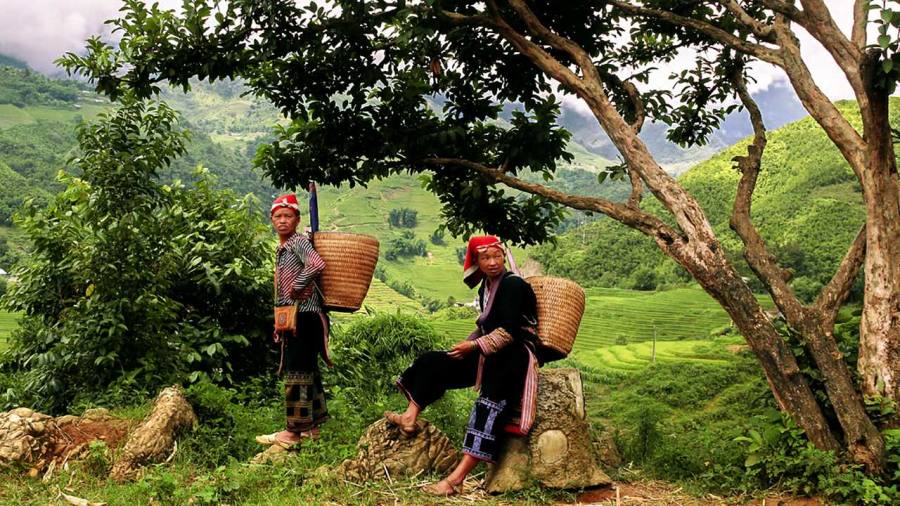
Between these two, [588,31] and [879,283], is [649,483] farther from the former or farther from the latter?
[588,31]

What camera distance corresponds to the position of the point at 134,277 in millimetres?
7398

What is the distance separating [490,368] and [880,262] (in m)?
3.15

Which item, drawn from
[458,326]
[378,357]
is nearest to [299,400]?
[378,357]

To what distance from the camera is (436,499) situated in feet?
15.8

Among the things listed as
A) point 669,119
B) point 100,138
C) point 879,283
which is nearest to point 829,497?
point 879,283

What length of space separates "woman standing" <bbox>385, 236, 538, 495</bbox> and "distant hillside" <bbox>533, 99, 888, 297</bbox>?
3551 cm

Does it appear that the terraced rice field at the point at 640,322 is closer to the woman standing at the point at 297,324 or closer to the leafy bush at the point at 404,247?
the woman standing at the point at 297,324

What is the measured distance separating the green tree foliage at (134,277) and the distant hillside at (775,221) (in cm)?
3378

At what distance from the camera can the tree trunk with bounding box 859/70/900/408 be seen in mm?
5492

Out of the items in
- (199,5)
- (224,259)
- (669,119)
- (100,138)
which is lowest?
(224,259)

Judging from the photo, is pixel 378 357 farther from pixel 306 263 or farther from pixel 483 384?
pixel 483 384

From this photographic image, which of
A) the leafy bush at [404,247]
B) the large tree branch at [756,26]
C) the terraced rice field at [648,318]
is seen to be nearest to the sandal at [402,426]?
the large tree branch at [756,26]

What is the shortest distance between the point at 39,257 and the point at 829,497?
7.91 meters

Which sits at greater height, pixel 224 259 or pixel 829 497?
pixel 224 259
